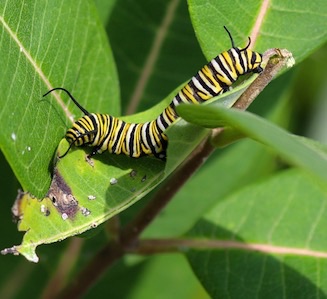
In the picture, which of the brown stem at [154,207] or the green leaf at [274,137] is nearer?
the green leaf at [274,137]

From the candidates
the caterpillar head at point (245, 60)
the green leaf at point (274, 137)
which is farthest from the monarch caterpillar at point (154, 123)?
the green leaf at point (274, 137)

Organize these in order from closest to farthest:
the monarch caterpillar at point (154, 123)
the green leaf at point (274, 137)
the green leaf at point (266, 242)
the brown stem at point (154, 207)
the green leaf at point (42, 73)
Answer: the green leaf at point (274, 137) < the green leaf at point (42, 73) < the brown stem at point (154, 207) < the monarch caterpillar at point (154, 123) < the green leaf at point (266, 242)

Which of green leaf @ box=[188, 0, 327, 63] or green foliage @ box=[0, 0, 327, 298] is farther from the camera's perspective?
green leaf @ box=[188, 0, 327, 63]

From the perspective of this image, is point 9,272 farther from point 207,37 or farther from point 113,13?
point 207,37

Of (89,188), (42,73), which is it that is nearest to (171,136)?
(89,188)

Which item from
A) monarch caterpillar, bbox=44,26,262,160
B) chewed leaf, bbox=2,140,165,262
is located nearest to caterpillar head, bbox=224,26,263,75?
monarch caterpillar, bbox=44,26,262,160

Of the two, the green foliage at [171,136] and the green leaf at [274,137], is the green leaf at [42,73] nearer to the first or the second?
the green foliage at [171,136]

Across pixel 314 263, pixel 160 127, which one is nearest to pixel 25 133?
pixel 160 127

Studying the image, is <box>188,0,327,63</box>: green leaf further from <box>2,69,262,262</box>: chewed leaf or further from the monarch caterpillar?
<box>2,69,262,262</box>: chewed leaf
